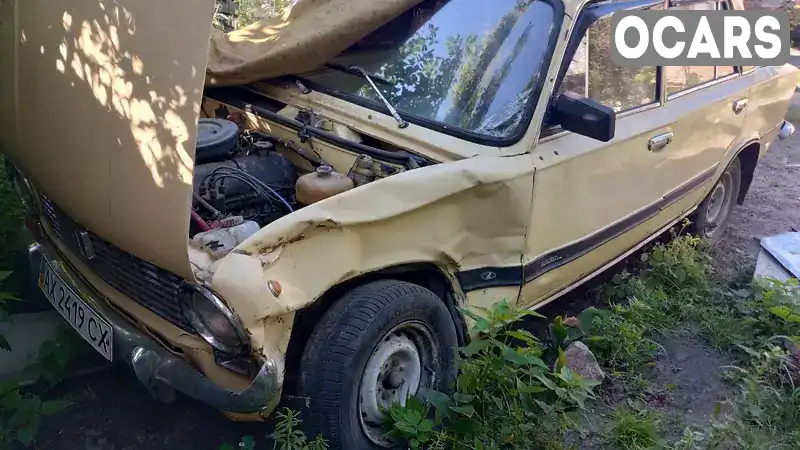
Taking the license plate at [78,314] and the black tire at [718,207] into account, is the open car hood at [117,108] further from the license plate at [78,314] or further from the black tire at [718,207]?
the black tire at [718,207]

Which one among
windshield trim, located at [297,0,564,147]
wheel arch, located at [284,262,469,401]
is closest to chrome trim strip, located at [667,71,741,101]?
windshield trim, located at [297,0,564,147]

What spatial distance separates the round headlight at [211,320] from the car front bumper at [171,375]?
124 millimetres

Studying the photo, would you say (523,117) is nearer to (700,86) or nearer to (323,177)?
(323,177)

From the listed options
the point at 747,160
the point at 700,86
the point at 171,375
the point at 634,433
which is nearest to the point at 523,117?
the point at 634,433

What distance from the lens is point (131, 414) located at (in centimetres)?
305

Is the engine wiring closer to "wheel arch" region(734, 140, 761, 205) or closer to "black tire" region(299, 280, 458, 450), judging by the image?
"black tire" region(299, 280, 458, 450)

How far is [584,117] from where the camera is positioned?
2.91m

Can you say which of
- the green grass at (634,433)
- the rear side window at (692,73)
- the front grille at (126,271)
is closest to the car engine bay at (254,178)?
the front grille at (126,271)

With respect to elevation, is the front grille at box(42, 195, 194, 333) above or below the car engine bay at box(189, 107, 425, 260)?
below

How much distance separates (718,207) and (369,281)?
148 inches

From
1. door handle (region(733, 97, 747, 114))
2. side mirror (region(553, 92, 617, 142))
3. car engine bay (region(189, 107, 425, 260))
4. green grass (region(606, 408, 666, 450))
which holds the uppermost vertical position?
side mirror (region(553, 92, 617, 142))

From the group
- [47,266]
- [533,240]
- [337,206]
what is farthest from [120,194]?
[533,240]

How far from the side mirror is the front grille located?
1707mm

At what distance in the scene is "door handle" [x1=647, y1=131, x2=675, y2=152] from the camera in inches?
147
